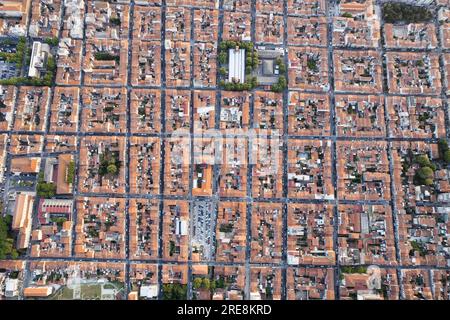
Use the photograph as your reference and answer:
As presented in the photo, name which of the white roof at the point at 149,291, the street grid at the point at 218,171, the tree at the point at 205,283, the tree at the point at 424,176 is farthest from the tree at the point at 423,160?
the white roof at the point at 149,291

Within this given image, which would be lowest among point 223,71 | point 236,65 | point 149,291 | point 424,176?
point 149,291

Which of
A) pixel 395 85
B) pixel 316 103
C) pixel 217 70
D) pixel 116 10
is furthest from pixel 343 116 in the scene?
pixel 116 10

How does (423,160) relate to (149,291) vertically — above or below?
above

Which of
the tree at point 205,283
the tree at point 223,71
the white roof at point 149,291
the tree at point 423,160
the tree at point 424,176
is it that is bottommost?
the white roof at point 149,291

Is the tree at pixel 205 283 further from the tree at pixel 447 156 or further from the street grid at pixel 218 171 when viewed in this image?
the tree at pixel 447 156

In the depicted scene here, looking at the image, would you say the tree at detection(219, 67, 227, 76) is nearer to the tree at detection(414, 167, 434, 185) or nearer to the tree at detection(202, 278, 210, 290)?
the tree at detection(202, 278, 210, 290)

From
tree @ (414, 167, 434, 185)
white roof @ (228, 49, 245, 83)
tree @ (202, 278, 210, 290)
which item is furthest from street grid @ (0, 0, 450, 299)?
tree @ (414, 167, 434, 185)

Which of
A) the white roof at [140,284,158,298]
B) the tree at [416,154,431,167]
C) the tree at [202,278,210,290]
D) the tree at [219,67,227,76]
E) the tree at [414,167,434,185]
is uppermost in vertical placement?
the tree at [219,67,227,76]

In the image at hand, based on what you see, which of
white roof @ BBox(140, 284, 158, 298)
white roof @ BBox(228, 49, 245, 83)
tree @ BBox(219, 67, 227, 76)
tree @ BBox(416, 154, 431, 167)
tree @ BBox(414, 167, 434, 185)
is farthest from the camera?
white roof @ BBox(228, 49, 245, 83)

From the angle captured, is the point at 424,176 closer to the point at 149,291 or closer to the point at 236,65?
the point at 236,65

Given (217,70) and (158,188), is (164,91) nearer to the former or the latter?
(217,70)

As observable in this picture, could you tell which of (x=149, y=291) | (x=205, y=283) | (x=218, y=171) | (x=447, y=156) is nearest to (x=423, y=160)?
(x=447, y=156)

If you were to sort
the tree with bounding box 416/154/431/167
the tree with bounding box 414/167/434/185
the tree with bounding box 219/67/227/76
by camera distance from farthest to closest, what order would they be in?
the tree with bounding box 219/67/227/76
the tree with bounding box 416/154/431/167
the tree with bounding box 414/167/434/185

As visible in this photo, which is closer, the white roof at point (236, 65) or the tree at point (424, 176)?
the tree at point (424, 176)
